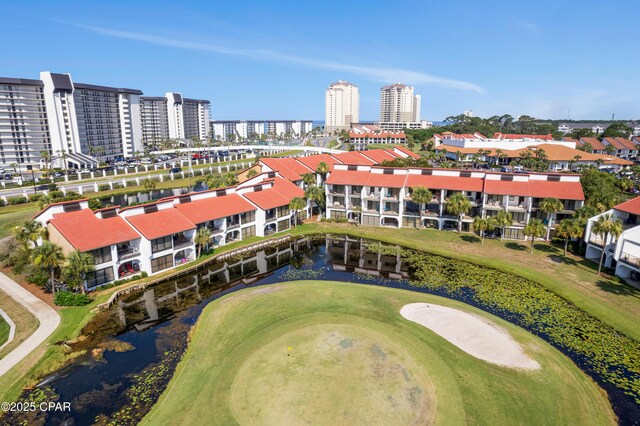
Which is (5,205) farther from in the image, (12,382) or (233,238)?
(12,382)

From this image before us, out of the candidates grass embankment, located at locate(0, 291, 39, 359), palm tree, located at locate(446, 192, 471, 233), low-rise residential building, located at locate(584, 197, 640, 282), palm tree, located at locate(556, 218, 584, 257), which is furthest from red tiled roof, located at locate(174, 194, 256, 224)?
low-rise residential building, located at locate(584, 197, 640, 282)

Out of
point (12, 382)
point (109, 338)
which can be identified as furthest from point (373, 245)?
point (12, 382)

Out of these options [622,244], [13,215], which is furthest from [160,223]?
[622,244]

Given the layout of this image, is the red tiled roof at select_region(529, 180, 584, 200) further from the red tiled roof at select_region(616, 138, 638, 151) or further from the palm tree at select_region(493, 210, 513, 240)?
the red tiled roof at select_region(616, 138, 638, 151)

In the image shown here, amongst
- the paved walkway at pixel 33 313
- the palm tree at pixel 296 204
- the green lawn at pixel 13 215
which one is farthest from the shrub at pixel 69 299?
the palm tree at pixel 296 204

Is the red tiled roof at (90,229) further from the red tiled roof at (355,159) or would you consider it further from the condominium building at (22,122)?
the condominium building at (22,122)
